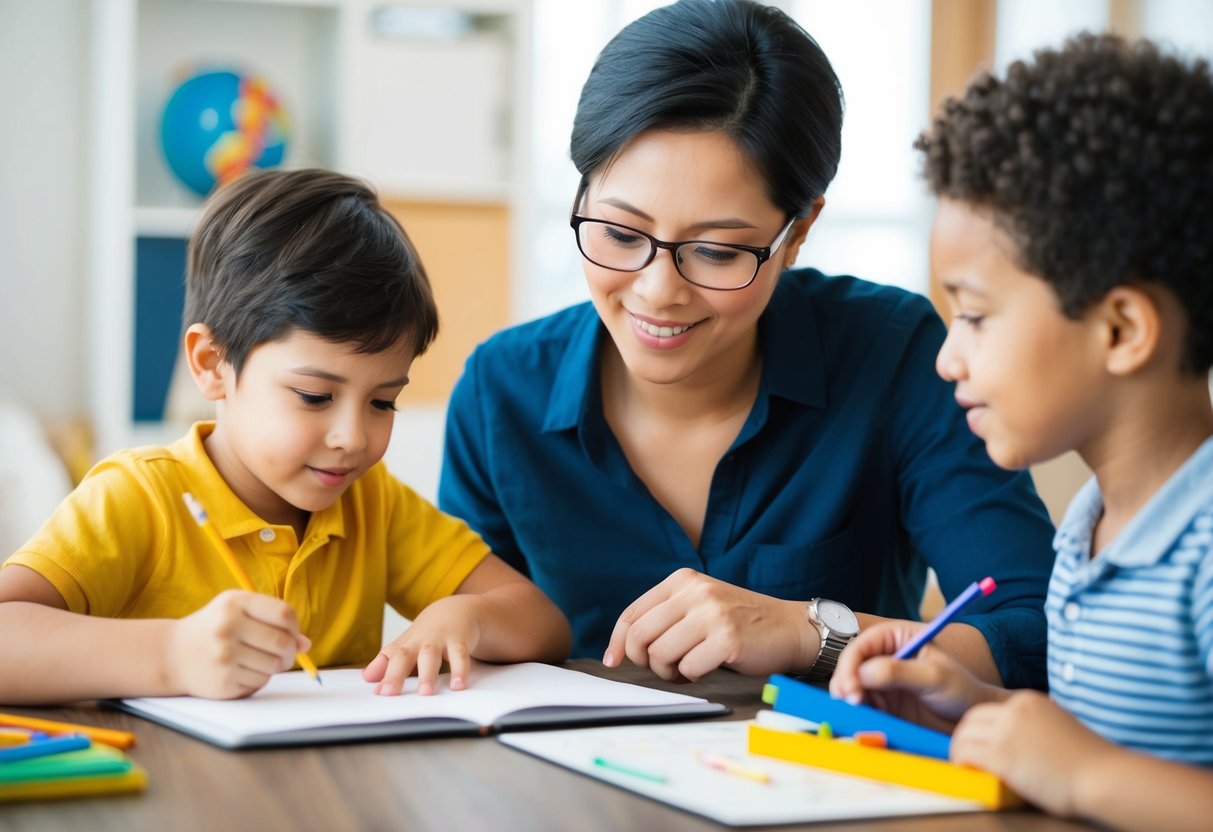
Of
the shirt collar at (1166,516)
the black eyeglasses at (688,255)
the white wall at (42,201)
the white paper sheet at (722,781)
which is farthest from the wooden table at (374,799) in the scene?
the white wall at (42,201)

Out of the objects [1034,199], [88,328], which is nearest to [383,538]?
[1034,199]

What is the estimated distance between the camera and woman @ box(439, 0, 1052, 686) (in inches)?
57.9

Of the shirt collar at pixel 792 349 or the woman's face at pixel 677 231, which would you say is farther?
the shirt collar at pixel 792 349

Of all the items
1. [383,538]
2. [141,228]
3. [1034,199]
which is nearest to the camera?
[1034,199]

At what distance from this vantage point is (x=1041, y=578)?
1.47m

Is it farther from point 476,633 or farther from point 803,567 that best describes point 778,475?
point 476,633

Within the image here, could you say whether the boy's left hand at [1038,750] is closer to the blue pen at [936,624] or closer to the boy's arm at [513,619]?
the blue pen at [936,624]

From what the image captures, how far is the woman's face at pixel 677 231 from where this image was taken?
Answer: 147 centimetres

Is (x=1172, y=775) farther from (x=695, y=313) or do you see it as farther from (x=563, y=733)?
(x=695, y=313)

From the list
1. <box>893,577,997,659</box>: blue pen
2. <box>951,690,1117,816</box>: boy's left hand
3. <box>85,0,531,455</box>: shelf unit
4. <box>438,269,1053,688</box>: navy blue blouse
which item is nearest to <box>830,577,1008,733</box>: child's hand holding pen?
<box>893,577,997,659</box>: blue pen

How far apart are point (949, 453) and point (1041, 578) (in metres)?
0.21

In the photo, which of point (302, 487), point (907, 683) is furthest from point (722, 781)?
point (302, 487)

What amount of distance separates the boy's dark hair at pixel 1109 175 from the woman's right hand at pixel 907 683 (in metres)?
0.28

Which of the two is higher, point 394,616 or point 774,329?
point 774,329
